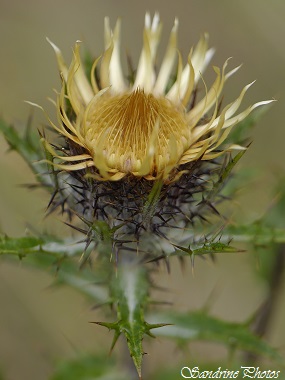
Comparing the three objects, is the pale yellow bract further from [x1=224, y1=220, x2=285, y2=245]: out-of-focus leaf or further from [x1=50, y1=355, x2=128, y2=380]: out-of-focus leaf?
[x1=50, y1=355, x2=128, y2=380]: out-of-focus leaf

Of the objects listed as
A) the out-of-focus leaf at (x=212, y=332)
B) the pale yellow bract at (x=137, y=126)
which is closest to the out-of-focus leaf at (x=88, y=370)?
the out-of-focus leaf at (x=212, y=332)

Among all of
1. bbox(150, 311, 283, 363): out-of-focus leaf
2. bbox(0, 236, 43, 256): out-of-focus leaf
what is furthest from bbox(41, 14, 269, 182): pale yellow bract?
bbox(150, 311, 283, 363): out-of-focus leaf

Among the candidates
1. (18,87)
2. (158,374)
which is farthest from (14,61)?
(158,374)

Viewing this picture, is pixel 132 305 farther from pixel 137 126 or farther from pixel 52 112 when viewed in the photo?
pixel 52 112

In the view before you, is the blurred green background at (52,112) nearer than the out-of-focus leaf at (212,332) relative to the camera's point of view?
No

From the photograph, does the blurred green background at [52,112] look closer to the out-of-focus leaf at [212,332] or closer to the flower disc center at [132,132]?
the out-of-focus leaf at [212,332]

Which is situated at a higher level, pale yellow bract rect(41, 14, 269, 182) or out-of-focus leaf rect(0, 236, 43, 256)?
pale yellow bract rect(41, 14, 269, 182)
